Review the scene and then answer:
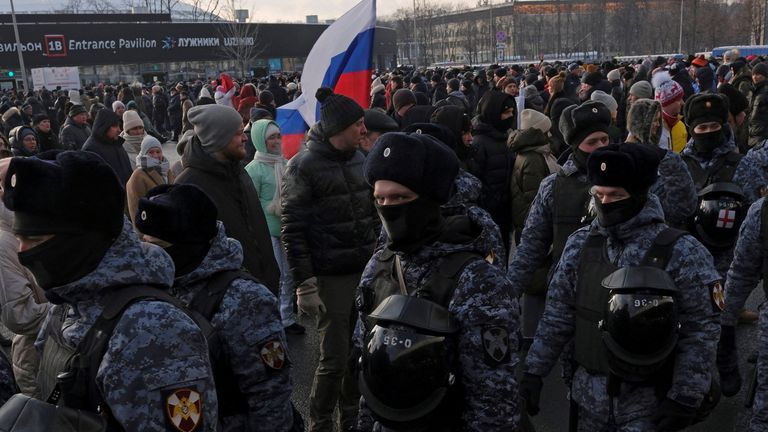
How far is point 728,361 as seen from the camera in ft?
13.4

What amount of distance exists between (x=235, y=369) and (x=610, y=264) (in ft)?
5.20

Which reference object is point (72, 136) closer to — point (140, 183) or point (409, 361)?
point (140, 183)

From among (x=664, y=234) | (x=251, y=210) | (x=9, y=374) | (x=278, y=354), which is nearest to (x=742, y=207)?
(x=664, y=234)

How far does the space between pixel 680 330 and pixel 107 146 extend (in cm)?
638

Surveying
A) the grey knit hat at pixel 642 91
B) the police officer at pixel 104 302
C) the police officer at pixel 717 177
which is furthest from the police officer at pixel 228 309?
the grey knit hat at pixel 642 91

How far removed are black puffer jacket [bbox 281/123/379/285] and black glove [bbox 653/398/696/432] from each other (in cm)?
204

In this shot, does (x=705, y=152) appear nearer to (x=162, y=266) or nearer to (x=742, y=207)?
(x=742, y=207)

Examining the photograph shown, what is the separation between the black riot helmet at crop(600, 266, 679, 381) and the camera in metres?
2.62

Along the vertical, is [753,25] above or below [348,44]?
above

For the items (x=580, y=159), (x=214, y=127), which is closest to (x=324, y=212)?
(x=214, y=127)

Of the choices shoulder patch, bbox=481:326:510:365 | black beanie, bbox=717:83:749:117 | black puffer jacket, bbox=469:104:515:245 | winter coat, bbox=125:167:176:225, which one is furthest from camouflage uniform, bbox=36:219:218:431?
black beanie, bbox=717:83:749:117

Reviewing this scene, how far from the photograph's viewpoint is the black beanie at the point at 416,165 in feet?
7.59

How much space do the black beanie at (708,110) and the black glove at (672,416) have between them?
3.06m

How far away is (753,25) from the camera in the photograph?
57.1 meters
